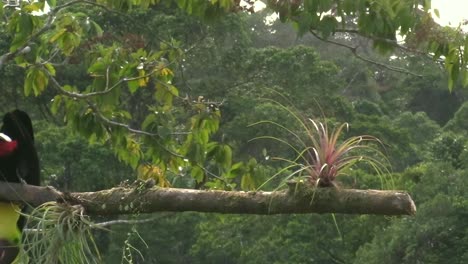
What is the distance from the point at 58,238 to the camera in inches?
120

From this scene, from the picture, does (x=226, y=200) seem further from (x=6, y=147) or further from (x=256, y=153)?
(x=256, y=153)

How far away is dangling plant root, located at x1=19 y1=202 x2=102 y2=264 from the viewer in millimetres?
3057

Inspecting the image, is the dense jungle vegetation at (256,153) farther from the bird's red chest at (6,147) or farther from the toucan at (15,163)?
the bird's red chest at (6,147)

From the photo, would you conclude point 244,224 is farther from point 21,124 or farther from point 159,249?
point 21,124

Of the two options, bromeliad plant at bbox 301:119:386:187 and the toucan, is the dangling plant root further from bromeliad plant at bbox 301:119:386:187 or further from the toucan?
bromeliad plant at bbox 301:119:386:187

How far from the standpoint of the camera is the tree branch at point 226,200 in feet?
9.21

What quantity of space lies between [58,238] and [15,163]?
3.84ft

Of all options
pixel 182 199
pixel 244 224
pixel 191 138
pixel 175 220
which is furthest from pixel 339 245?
pixel 182 199

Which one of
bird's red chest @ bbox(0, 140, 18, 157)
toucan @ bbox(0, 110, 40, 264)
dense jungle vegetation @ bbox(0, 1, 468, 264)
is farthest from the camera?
dense jungle vegetation @ bbox(0, 1, 468, 264)

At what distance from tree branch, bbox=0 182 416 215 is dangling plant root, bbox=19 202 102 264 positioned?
80 mm

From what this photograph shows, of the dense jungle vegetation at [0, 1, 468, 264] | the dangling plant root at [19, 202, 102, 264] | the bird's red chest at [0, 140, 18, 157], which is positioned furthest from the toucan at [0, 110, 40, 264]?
the dense jungle vegetation at [0, 1, 468, 264]

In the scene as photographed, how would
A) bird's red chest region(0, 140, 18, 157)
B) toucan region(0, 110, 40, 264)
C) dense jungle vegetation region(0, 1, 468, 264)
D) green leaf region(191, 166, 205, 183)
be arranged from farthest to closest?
dense jungle vegetation region(0, 1, 468, 264), green leaf region(191, 166, 205, 183), bird's red chest region(0, 140, 18, 157), toucan region(0, 110, 40, 264)

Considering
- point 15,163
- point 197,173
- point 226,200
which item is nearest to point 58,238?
point 226,200

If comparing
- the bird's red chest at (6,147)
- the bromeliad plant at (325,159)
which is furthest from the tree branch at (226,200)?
the bird's red chest at (6,147)
